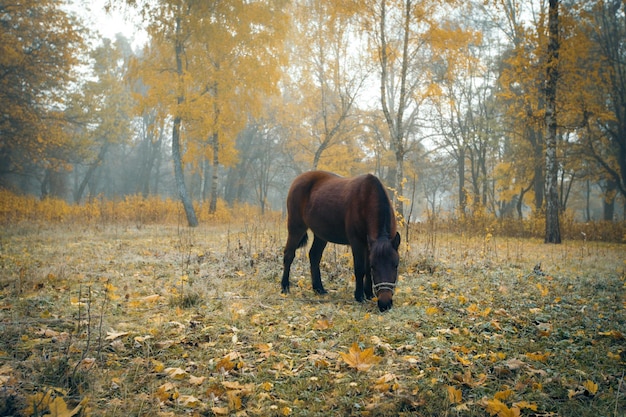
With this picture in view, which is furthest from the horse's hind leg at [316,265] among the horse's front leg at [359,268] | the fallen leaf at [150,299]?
the fallen leaf at [150,299]

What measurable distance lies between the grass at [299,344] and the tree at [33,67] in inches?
417

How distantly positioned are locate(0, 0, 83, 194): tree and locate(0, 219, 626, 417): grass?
34.7 ft

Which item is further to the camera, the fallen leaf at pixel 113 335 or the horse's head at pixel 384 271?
the horse's head at pixel 384 271

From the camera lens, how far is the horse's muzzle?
177 inches

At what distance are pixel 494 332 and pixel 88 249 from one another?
27.2 ft

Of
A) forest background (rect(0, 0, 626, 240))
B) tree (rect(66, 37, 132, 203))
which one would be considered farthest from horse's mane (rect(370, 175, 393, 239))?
tree (rect(66, 37, 132, 203))

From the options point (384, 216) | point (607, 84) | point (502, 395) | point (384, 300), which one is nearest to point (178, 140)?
point (384, 216)

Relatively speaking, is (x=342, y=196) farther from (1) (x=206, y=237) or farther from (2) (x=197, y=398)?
(1) (x=206, y=237)

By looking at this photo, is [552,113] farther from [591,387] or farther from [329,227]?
[591,387]

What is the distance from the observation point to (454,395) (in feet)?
8.71

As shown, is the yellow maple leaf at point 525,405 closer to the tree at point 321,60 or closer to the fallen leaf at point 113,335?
the fallen leaf at point 113,335

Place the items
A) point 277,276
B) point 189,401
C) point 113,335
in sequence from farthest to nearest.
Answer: point 277,276 → point 113,335 → point 189,401

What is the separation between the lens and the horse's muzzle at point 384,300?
14.8 ft

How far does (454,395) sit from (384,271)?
1954mm
